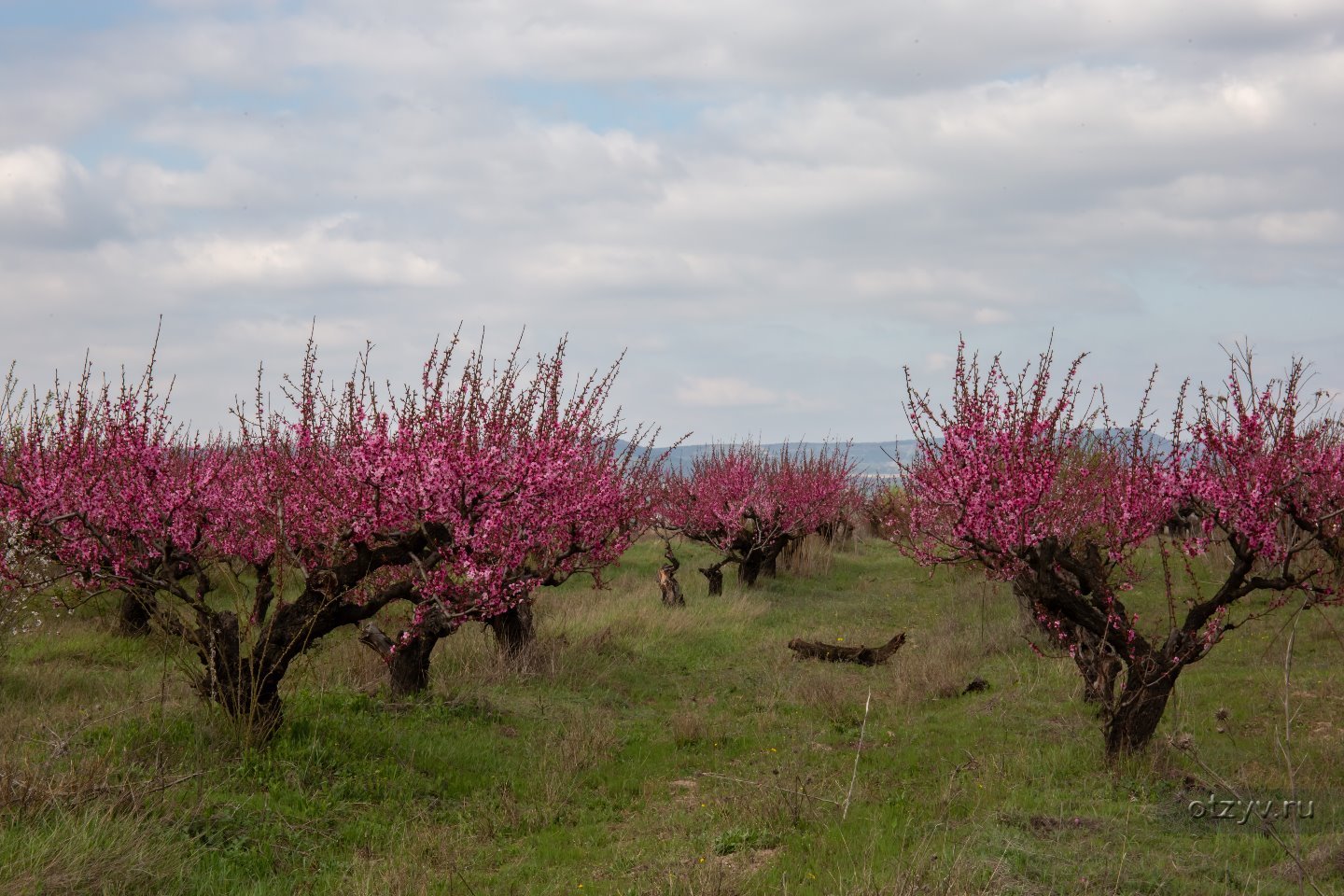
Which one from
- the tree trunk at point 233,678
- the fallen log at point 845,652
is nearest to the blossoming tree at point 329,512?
the tree trunk at point 233,678

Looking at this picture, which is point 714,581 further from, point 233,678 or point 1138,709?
point 233,678

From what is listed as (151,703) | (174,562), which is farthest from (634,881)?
(174,562)

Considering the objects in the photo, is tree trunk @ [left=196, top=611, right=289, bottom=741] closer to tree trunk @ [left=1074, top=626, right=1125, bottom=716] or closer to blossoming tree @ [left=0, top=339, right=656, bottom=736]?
blossoming tree @ [left=0, top=339, right=656, bottom=736]

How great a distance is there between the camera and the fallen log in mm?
15047

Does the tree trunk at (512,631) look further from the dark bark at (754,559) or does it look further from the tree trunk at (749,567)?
the tree trunk at (749,567)

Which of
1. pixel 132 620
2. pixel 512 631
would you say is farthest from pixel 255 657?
pixel 132 620

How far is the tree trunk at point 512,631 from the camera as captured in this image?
13648mm

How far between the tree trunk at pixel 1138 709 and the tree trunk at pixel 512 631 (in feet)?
25.2

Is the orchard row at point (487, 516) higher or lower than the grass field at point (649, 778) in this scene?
higher

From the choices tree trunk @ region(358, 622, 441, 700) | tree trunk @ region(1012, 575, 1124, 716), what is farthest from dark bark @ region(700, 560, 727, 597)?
tree trunk @ region(1012, 575, 1124, 716)

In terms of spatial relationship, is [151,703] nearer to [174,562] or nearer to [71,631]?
[174,562]

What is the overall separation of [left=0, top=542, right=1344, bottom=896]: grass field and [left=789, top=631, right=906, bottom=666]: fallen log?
0.65m

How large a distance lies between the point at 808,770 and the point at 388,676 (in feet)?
18.2

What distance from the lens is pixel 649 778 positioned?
941cm
